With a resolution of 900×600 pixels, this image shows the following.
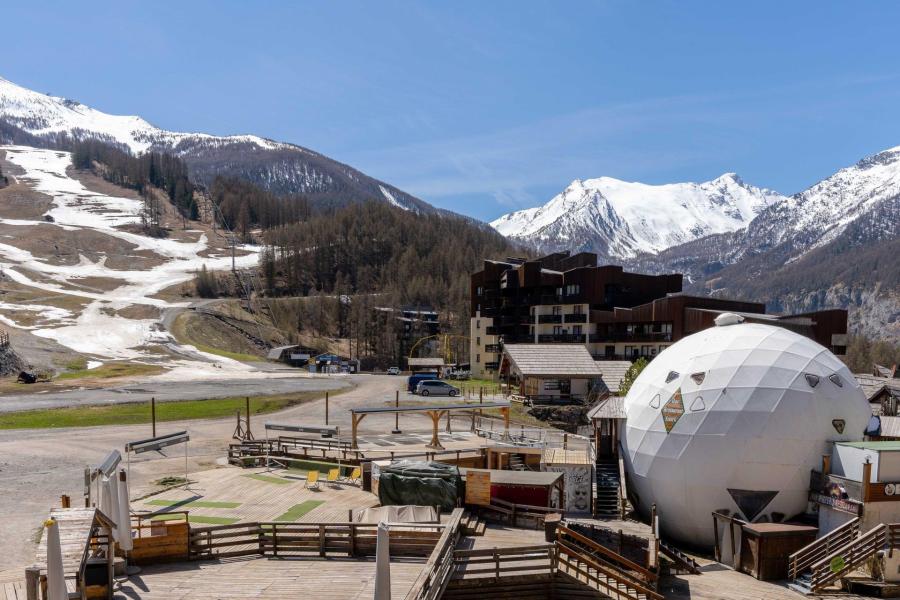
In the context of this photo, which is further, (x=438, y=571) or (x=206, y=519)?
(x=206, y=519)

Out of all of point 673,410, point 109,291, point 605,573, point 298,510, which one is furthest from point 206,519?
point 109,291

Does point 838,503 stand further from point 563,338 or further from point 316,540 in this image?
point 563,338

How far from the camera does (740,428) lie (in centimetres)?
2347

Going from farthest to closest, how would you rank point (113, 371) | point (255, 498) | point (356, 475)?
point (113, 371), point (356, 475), point (255, 498)

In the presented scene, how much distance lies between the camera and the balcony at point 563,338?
8212 cm

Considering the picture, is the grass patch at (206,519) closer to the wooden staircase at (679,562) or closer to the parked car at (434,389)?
the wooden staircase at (679,562)

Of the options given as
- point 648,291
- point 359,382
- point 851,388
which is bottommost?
point 359,382

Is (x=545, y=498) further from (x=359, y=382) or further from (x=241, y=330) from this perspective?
(x=241, y=330)

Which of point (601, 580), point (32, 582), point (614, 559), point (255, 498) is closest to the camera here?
point (32, 582)

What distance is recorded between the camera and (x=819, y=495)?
22859 millimetres

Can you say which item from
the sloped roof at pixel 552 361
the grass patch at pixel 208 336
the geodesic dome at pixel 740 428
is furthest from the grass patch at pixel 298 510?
the grass patch at pixel 208 336

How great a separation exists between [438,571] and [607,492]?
15.2 m

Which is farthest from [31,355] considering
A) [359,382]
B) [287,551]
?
[287,551]

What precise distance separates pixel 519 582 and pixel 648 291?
7574 centimetres
